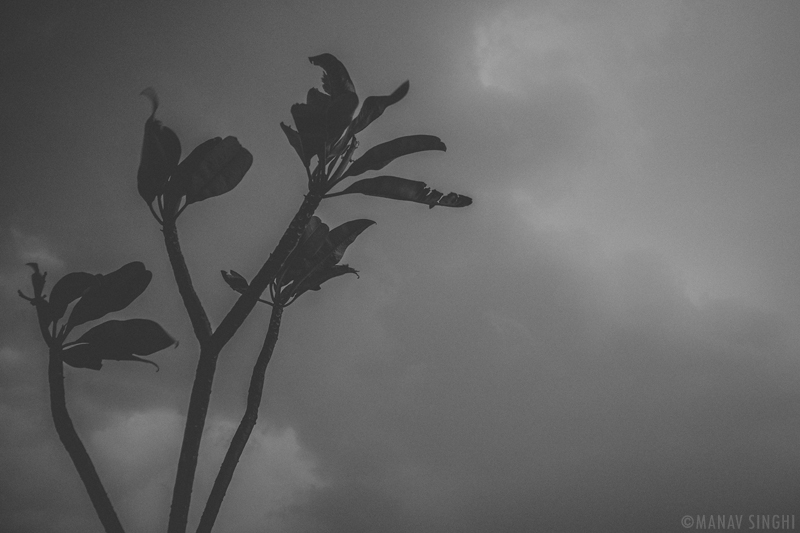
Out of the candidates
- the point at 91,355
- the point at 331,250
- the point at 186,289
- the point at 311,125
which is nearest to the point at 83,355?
the point at 91,355

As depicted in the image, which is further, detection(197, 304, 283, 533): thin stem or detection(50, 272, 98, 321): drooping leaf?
detection(50, 272, 98, 321): drooping leaf

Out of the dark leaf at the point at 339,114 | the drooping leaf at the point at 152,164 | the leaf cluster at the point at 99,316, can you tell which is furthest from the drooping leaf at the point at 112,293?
the dark leaf at the point at 339,114

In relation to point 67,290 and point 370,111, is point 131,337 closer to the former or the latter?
point 67,290

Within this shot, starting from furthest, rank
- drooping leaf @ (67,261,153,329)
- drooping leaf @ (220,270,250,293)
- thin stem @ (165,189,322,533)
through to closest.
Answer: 1. drooping leaf @ (220,270,250,293)
2. drooping leaf @ (67,261,153,329)
3. thin stem @ (165,189,322,533)

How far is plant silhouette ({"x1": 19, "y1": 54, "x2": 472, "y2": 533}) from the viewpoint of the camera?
1.91m

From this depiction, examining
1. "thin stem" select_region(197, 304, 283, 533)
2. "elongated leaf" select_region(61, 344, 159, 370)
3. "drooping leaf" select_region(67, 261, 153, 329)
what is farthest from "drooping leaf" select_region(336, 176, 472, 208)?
"elongated leaf" select_region(61, 344, 159, 370)

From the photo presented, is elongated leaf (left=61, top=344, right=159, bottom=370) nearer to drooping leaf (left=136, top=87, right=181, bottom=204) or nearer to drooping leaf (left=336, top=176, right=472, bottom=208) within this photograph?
drooping leaf (left=136, top=87, right=181, bottom=204)

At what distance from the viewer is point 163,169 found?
217 cm

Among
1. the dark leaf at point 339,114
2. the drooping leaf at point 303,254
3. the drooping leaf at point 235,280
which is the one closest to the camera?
the dark leaf at point 339,114

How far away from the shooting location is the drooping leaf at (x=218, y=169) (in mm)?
2248

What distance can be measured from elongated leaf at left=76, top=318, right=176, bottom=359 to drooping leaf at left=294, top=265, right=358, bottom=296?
84 centimetres

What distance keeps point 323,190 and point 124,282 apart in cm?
127

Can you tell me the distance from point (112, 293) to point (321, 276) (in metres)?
1.18

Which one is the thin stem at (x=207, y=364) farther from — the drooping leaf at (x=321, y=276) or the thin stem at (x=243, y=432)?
the drooping leaf at (x=321, y=276)
